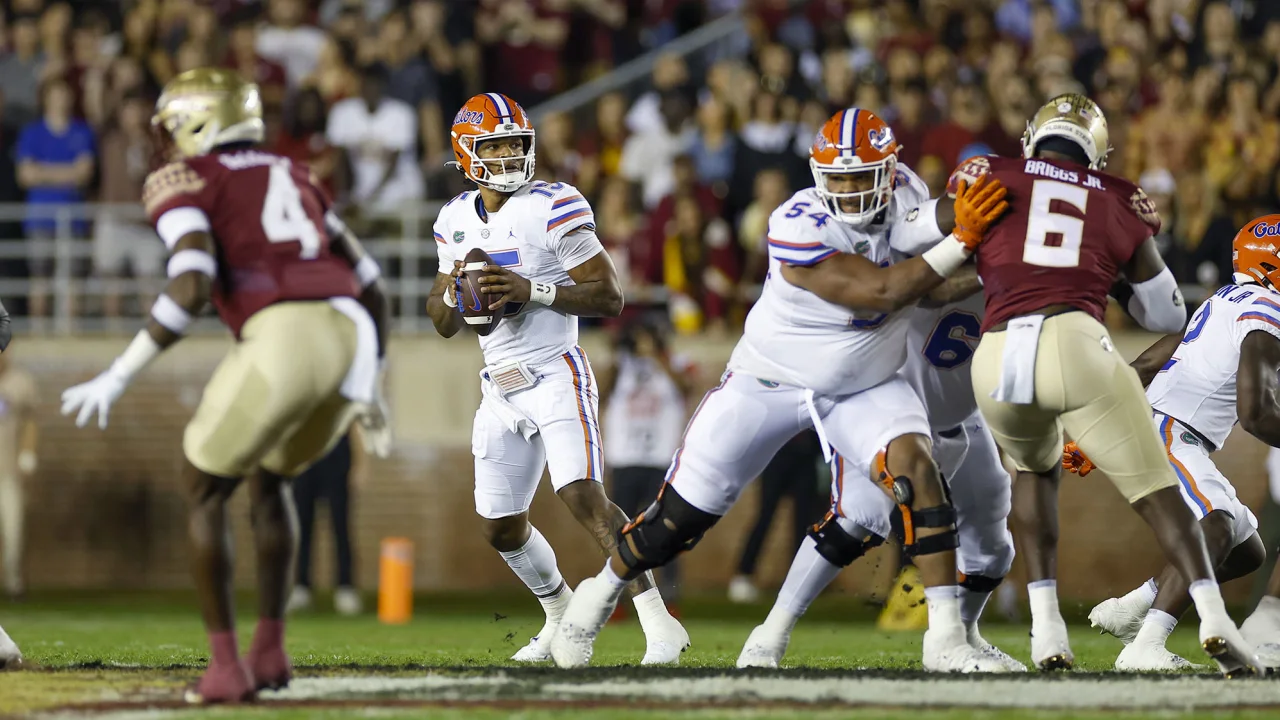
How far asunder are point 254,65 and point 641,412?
5.28 metres

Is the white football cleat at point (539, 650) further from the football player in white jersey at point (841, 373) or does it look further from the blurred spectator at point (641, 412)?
the blurred spectator at point (641, 412)

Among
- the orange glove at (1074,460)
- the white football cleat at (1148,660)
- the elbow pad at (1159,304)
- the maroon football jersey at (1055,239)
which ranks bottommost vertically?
the white football cleat at (1148,660)

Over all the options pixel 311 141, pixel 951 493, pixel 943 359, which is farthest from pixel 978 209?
pixel 311 141

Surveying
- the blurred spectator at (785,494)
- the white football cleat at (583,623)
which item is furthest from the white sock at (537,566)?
the blurred spectator at (785,494)

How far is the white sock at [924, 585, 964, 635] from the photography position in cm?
A: 609

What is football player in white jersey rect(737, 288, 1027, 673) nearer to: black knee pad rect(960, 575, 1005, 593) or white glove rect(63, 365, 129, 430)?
black knee pad rect(960, 575, 1005, 593)

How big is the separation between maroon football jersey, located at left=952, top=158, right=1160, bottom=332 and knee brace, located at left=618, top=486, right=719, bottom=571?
1304mm

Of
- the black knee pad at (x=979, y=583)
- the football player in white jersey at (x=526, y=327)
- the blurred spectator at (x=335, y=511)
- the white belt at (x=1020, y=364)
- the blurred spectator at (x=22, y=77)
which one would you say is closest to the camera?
the white belt at (x=1020, y=364)

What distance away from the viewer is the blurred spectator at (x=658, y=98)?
48.6ft

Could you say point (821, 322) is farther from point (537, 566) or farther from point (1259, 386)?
point (537, 566)

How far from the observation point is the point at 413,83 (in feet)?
48.9

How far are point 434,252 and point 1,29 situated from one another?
5.48m

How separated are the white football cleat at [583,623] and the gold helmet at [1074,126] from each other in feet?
7.61

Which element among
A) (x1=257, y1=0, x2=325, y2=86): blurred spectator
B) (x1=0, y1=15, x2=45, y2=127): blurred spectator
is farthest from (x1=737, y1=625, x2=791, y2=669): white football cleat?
(x1=0, y1=15, x2=45, y2=127): blurred spectator
